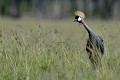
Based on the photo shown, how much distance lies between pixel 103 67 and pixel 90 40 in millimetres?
1021

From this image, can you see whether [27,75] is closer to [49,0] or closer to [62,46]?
[62,46]

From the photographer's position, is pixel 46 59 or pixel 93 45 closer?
pixel 93 45

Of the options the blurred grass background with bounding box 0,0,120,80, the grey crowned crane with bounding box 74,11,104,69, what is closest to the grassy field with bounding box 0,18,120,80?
the blurred grass background with bounding box 0,0,120,80

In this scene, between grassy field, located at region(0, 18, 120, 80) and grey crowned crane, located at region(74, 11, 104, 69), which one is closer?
grassy field, located at region(0, 18, 120, 80)

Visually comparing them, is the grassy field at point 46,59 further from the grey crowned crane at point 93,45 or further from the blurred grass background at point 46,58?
the grey crowned crane at point 93,45

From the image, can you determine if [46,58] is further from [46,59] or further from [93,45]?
[93,45]

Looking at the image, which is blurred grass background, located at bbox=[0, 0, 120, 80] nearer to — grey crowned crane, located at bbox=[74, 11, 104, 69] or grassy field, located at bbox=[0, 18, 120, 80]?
grassy field, located at bbox=[0, 18, 120, 80]

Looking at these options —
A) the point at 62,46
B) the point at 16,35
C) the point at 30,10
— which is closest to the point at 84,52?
the point at 62,46

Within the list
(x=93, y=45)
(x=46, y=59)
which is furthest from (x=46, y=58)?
(x=93, y=45)

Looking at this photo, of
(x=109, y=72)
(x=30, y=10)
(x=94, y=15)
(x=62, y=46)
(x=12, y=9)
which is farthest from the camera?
(x=30, y=10)

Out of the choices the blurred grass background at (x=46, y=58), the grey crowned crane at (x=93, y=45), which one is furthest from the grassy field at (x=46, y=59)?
the grey crowned crane at (x=93, y=45)

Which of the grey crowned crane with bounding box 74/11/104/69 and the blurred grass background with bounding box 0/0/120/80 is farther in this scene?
the grey crowned crane with bounding box 74/11/104/69

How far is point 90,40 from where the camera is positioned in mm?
8906

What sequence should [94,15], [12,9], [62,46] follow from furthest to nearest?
[94,15], [12,9], [62,46]
